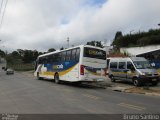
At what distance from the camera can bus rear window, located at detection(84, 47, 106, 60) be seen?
22.5 m

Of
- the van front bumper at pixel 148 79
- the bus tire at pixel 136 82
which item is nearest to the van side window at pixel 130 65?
the bus tire at pixel 136 82

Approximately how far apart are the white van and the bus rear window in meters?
2.25

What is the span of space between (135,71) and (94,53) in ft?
11.7

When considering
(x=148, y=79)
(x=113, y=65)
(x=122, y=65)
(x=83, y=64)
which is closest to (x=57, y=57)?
(x=113, y=65)

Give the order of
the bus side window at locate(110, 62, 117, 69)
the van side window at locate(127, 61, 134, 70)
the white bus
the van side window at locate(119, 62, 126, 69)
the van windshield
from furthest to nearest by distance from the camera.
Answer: the bus side window at locate(110, 62, 117, 69)
the van side window at locate(119, 62, 126, 69)
the van side window at locate(127, 61, 134, 70)
the van windshield
the white bus

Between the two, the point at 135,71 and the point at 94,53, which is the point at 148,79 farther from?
the point at 94,53

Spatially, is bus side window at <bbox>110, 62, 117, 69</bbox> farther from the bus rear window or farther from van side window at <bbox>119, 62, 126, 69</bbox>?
the bus rear window

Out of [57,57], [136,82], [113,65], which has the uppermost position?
[57,57]

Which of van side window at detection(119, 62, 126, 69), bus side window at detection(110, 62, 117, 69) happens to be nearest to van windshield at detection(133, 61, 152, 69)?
van side window at detection(119, 62, 126, 69)

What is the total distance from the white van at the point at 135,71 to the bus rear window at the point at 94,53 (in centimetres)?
225

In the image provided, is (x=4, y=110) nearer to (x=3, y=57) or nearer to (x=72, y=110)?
(x=72, y=110)

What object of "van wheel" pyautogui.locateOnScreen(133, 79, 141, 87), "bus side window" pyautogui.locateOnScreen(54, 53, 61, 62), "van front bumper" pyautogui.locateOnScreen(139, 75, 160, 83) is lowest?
"van wheel" pyautogui.locateOnScreen(133, 79, 141, 87)

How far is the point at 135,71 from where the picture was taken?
74.5ft

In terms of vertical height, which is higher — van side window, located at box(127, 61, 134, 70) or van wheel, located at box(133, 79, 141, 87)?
van side window, located at box(127, 61, 134, 70)
